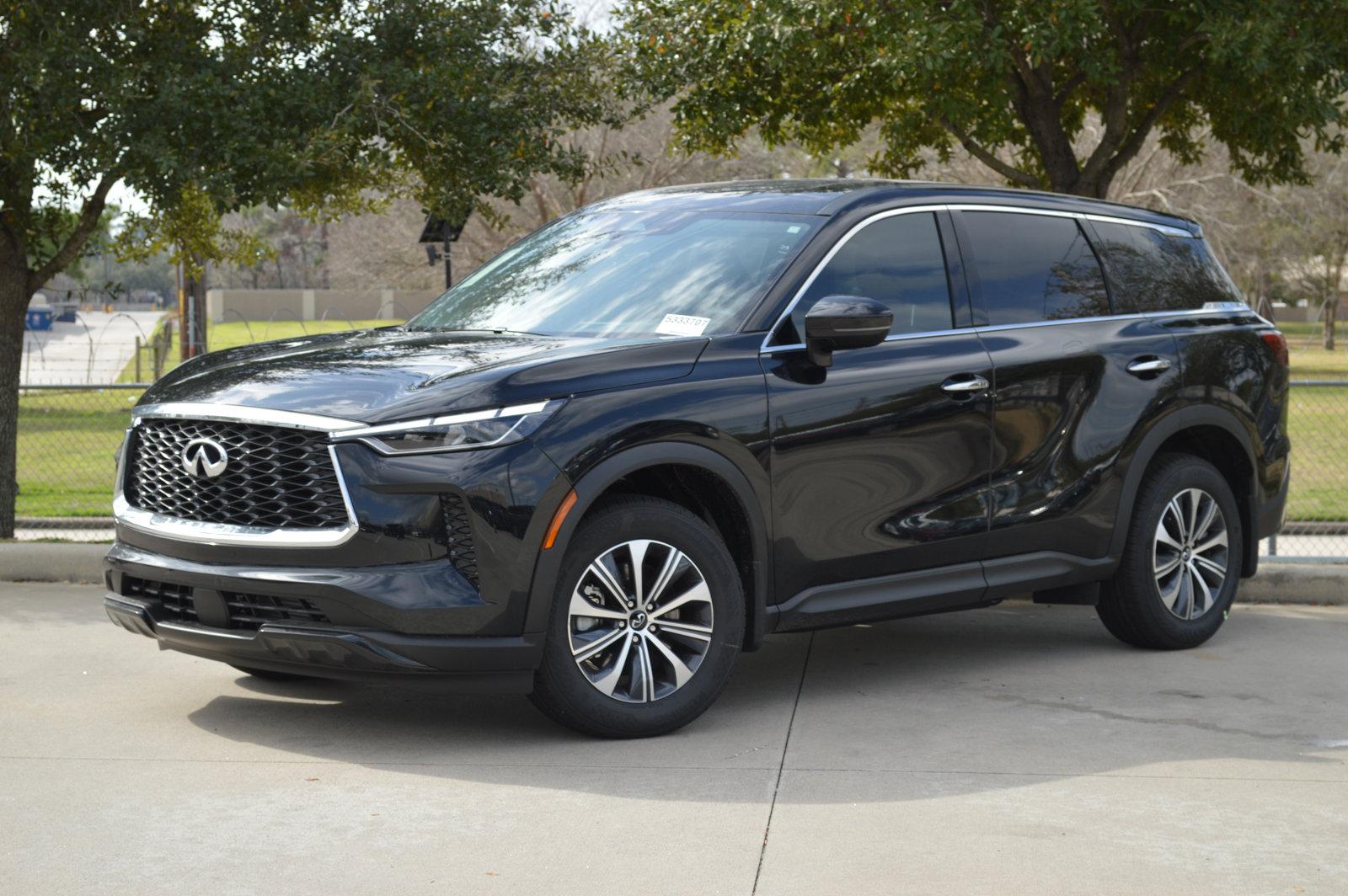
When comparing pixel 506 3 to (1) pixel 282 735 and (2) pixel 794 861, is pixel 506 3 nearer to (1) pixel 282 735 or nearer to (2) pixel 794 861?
(1) pixel 282 735

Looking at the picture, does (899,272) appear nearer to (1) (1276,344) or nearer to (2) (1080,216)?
(2) (1080,216)

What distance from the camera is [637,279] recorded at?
6844mm

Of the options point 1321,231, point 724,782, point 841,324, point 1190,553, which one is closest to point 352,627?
point 724,782

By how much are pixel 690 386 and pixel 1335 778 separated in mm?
2511

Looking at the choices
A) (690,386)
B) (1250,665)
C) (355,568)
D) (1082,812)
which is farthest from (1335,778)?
(355,568)

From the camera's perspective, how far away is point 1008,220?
296 inches

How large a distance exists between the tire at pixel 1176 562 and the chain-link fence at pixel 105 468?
235cm

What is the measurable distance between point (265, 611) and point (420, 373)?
36.8 inches

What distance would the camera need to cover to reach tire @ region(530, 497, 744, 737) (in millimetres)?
5949

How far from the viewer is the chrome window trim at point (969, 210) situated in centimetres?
655

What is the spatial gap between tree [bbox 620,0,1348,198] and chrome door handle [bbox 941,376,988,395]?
505 cm

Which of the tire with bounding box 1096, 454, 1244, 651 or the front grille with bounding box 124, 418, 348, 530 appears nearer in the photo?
the front grille with bounding box 124, 418, 348, 530

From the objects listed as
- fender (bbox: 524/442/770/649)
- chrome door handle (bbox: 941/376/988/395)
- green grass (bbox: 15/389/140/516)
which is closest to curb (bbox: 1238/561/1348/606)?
chrome door handle (bbox: 941/376/988/395)

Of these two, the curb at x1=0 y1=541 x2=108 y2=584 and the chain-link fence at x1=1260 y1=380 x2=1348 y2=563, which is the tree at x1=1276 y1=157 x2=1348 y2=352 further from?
the curb at x1=0 y1=541 x2=108 y2=584
